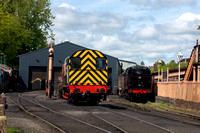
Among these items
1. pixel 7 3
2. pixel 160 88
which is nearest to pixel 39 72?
pixel 7 3

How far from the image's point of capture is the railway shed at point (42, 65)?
161 ft

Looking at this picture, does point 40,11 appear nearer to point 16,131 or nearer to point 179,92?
point 179,92

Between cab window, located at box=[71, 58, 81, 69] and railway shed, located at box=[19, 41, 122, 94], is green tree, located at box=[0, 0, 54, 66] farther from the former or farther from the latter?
cab window, located at box=[71, 58, 81, 69]

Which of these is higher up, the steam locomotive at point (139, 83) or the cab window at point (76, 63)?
the cab window at point (76, 63)

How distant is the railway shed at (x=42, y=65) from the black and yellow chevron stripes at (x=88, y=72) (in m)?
28.6

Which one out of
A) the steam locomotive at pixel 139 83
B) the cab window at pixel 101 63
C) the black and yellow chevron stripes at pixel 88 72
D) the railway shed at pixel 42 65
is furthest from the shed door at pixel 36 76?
the cab window at pixel 101 63

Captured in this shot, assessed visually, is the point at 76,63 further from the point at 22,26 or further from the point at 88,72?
the point at 22,26

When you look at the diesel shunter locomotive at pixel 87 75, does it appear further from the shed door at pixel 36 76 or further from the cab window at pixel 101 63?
the shed door at pixel 36 76

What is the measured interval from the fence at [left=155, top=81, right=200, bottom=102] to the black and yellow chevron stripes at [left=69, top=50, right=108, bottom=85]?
5.45 metres

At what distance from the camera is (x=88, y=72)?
20.1 m

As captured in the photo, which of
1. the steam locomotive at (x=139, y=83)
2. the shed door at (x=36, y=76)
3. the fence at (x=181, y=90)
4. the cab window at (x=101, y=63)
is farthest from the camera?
the shed door at (x=36, y=76)

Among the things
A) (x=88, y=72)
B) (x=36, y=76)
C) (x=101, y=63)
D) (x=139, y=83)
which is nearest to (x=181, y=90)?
(x=139, y=83)

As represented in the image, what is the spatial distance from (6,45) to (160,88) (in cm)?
3175

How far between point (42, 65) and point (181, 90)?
1197 inches
